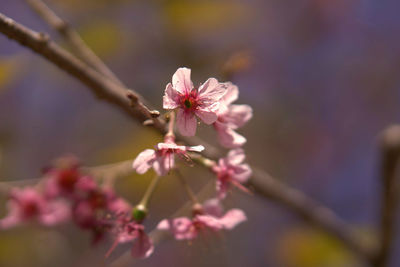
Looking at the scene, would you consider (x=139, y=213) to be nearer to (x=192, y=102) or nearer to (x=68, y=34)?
(x=192, y=102)

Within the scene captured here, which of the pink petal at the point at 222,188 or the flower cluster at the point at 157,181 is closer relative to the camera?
the flower cluster at the point at 157,181

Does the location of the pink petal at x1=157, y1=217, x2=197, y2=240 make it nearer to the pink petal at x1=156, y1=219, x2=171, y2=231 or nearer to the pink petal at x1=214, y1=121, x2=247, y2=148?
the pink petal at x1=156, y1=219, x2=171, y2=231

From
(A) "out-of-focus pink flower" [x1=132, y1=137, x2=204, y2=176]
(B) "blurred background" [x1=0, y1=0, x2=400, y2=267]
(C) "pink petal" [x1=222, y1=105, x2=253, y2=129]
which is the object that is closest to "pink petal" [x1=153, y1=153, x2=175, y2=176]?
(A) "out-of-focus pink flower" [x1=132, y1=137, x2=204, y2=176]

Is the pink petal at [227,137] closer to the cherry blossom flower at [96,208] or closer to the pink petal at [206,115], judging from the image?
the pink petal at [206,115]

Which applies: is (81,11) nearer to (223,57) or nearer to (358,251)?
(223,57)

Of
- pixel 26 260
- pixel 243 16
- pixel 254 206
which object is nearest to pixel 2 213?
pixel 26 260

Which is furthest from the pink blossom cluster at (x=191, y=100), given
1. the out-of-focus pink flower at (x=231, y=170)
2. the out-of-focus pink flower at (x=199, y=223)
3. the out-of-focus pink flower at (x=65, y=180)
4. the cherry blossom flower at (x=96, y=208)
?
the out-of-focus pink flower at (x=65, y=180)

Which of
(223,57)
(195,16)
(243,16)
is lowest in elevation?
(195,16)

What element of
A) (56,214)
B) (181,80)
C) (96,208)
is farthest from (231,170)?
(56,214)
